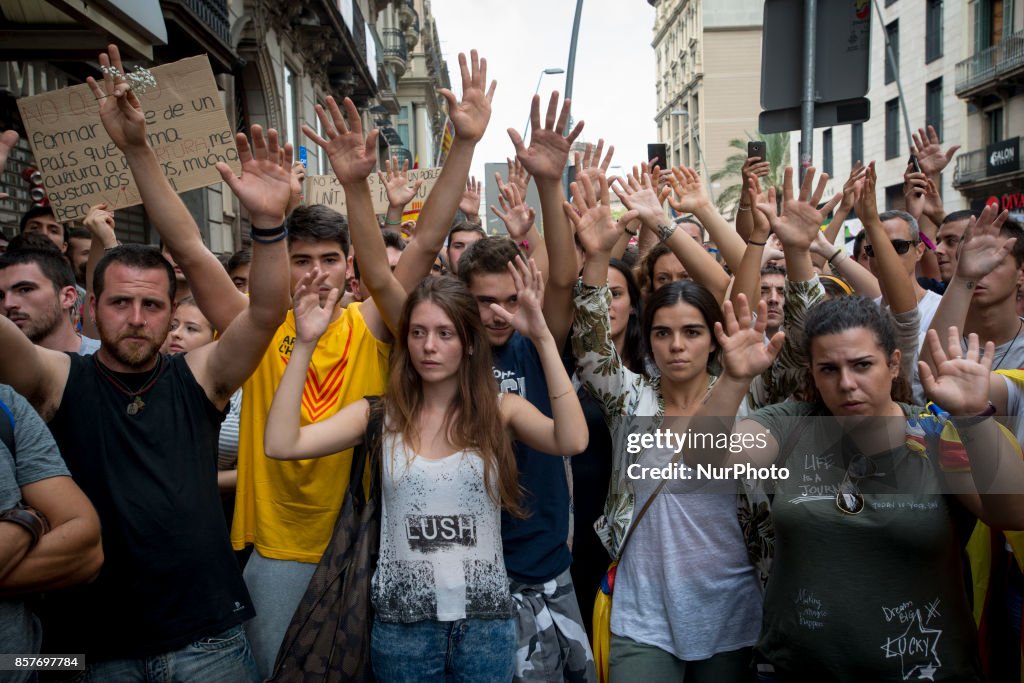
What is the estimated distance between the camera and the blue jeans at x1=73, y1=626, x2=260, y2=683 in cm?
242

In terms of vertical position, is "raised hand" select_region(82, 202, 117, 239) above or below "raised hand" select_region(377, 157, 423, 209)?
below

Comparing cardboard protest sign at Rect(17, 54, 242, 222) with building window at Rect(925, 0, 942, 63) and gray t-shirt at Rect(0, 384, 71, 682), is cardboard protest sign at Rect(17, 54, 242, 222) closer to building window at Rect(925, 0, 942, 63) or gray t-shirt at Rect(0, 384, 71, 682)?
gray t-shirt at Rect(0, 384, 71, 682)

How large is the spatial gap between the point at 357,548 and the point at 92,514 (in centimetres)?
80

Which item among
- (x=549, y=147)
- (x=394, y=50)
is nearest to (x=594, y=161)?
(x=549, y=147)

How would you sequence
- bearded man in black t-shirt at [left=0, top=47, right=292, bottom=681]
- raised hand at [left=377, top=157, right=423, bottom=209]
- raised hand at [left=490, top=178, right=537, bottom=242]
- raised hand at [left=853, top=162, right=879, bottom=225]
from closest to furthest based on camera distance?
bearded man in black t-shirt at [left=0, top=47, right=292, bottom=681]
raised hand at [left=853, top=162, right=879, bottom=225]
raised hand at [left=490, top=178, right=537, bottom=242]
raised hand at [left=377, top=157, right=423, bottom=209]

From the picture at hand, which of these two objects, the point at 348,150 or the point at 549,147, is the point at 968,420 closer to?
the point at 549,147

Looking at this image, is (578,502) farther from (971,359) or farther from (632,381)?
(971,359)

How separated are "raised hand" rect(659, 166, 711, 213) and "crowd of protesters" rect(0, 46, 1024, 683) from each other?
3.52 feet

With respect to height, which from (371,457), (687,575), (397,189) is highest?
(397,189)

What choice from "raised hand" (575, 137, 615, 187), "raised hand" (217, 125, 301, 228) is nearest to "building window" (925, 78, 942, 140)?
"raised hand" (575, 137, 615, 187)

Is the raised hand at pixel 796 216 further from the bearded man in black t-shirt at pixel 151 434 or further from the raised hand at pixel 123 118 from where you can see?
the raised hand at pixel 123 118

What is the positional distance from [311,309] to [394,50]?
3250 cm

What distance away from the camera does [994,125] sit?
28938 millimetres

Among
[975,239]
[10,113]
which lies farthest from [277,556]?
[10,113]
